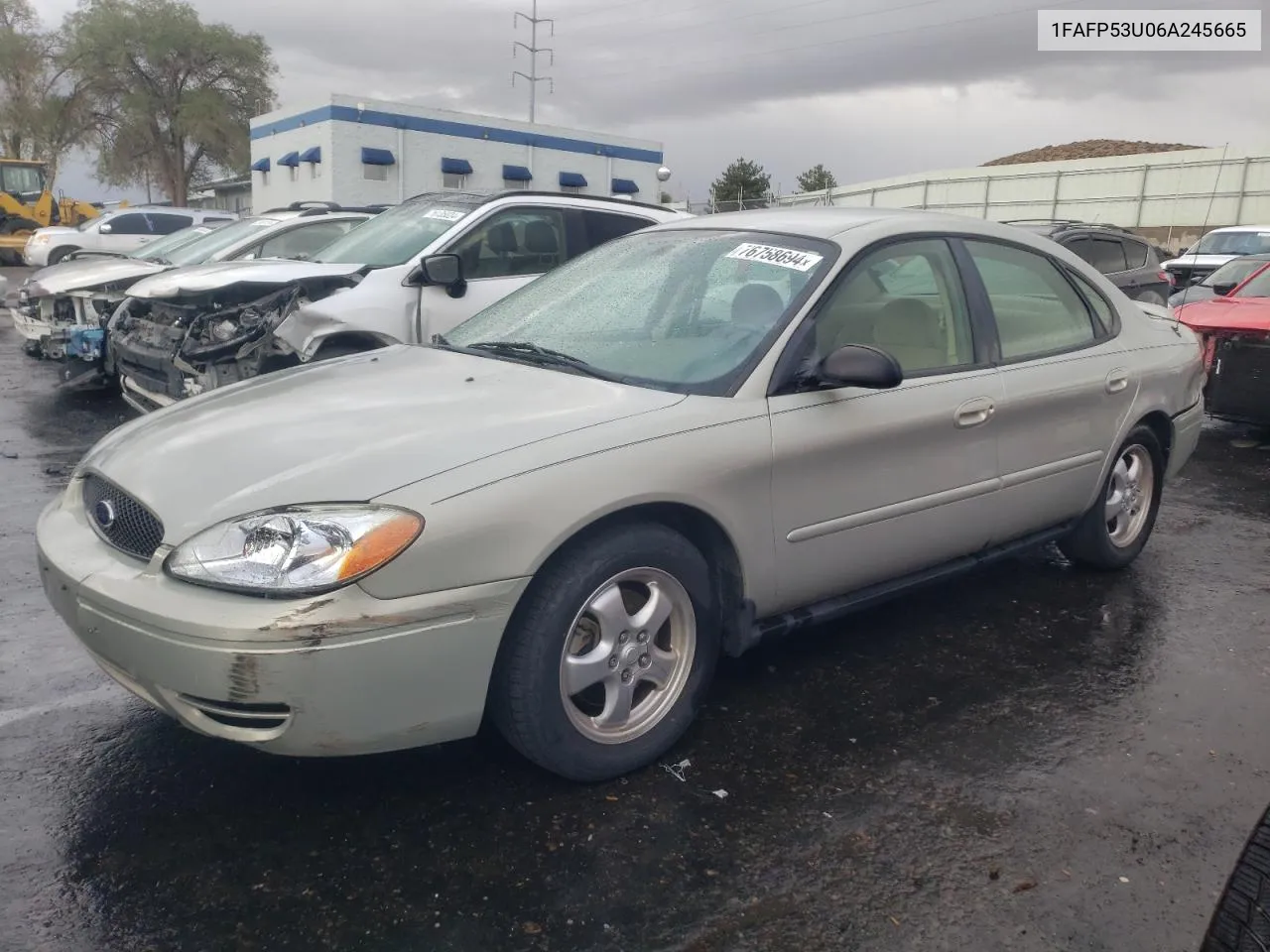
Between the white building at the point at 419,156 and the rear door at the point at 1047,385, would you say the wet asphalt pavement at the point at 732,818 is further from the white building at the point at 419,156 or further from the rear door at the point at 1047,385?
the white building at the point at 419,156

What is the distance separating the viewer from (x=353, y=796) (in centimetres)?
293

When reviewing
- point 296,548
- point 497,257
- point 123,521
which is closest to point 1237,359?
point 497,257

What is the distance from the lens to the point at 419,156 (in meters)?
28.9

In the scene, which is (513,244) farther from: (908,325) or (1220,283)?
(1220,283)

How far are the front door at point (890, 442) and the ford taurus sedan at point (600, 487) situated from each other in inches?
0.5

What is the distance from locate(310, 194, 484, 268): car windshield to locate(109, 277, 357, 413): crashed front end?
13.4 inches

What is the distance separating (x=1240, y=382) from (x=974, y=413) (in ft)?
17.5

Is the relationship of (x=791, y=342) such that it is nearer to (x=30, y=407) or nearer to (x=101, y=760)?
(x=101, y=760)

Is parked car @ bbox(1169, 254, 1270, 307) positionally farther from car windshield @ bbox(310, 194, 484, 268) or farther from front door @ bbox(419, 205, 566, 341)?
car windshield @ bbox(310, 194, 484, 268)

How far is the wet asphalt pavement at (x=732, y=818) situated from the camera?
2.44 meters

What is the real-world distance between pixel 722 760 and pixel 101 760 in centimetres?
182

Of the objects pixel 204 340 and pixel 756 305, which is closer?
pixel 756 305

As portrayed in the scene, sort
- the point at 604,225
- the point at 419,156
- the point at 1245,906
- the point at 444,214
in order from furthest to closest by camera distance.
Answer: the point at 419,156 → the point at 604,225 → the point at 444,214 → the point at 1245,906

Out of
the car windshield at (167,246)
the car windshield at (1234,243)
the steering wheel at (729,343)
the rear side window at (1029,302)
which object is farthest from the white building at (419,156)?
the steering wheel at (729,343)
